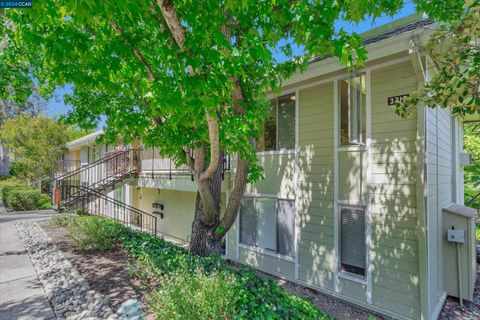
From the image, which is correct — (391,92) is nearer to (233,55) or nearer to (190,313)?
(233,55)

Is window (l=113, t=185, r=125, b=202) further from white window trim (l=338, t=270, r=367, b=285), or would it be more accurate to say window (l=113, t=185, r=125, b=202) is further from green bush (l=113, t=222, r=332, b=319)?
white window trim (l=338, t=270, r=367, b=285)

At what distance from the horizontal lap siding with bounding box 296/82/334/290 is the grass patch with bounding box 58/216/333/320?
109 inches

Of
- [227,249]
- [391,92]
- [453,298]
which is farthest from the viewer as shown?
[227,249]

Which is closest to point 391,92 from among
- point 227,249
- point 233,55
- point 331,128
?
point 331,128

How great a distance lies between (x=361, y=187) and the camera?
232 inches

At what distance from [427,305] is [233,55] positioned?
546 cm

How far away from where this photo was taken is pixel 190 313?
2867mm

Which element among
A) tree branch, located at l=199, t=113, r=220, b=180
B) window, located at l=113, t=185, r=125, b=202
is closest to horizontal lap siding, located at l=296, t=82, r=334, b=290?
tree branch, located at l=199, t=113, r=220, b=180

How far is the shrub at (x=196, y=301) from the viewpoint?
9.45ft

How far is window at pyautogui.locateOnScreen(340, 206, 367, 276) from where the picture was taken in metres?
5.88

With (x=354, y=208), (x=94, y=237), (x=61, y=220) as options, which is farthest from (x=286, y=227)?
(x=61, y=220)

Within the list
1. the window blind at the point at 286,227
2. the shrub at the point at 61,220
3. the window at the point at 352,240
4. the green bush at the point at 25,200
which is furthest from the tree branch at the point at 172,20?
the green bush at the point at 25,200

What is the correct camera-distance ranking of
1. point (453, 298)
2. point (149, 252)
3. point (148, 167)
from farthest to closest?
point (148, 167) < point (453, 298) < point (149, 252)

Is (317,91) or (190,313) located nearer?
(190,313)
